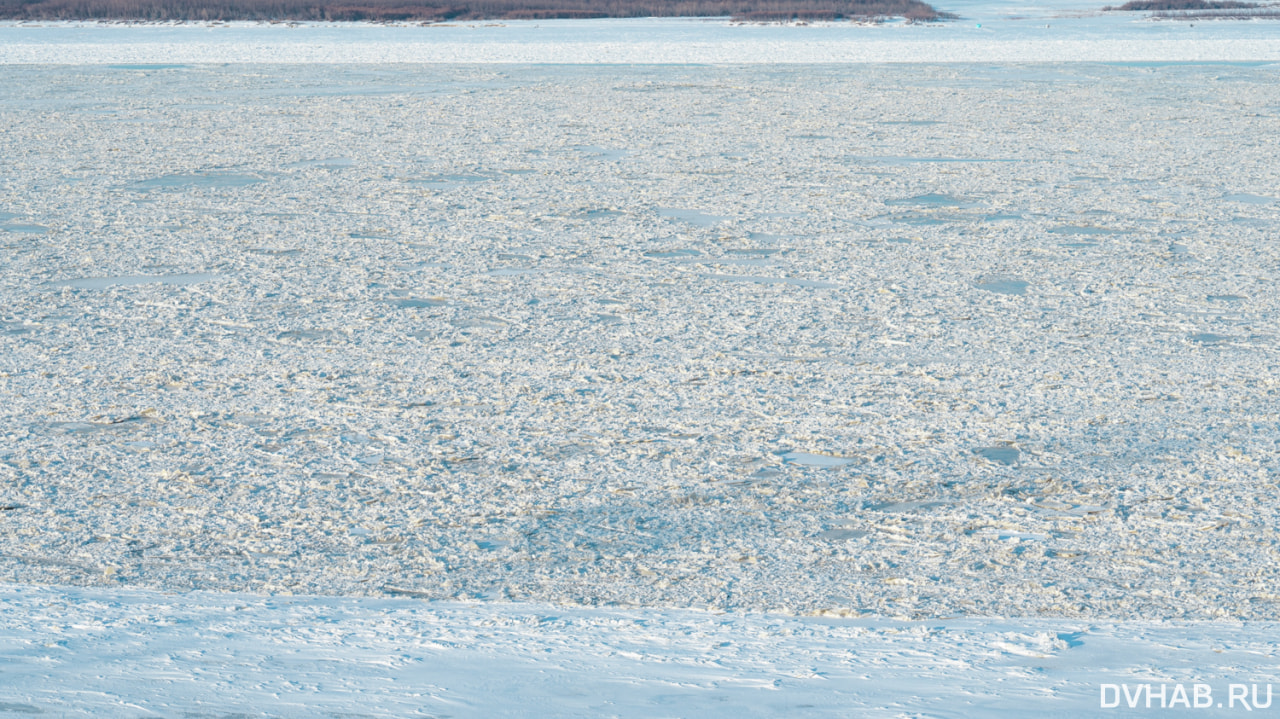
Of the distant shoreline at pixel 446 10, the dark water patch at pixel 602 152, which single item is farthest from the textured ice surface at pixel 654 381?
the distant shoreline at pixel 446 10

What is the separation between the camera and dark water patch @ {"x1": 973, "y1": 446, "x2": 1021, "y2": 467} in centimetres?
290

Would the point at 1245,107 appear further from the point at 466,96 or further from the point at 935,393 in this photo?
the point at 935,393

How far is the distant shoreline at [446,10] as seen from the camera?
31.8m

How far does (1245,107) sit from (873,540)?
854 cm

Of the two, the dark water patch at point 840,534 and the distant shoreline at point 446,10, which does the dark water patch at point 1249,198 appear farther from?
the distant shoreline at point 446,10

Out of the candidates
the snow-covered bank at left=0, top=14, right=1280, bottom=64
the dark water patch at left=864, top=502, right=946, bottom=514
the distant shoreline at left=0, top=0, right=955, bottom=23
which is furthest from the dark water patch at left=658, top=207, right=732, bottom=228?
the distant shoreline at left=0, top=0, right=955, bottom=23

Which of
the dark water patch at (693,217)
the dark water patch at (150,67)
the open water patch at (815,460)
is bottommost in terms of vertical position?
the open water patch at (815,460)

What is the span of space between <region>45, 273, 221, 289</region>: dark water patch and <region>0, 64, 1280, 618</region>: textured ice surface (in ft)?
0.06

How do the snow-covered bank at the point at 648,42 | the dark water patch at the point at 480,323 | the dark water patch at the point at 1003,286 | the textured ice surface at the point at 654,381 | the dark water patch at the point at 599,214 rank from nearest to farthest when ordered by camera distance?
the textured ice surface at the point at 654,381 < the dark water patch at the point at 480,323 < the dark water patch at the point at 1003,286 < the dark water patch at the point at 599,214 < the snow-covered bank at the point at 648,42

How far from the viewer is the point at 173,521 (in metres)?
2.59

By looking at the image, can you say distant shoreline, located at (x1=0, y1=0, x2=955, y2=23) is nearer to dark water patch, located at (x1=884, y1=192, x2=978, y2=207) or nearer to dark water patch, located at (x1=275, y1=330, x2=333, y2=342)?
dark water patch, located at (x1=884, y1=192, x2=978, y2=207)

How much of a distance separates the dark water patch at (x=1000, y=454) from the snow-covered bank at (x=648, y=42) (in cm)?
1345

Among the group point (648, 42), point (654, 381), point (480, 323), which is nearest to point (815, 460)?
point (654, 381)

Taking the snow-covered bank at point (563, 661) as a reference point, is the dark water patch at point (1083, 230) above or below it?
above
